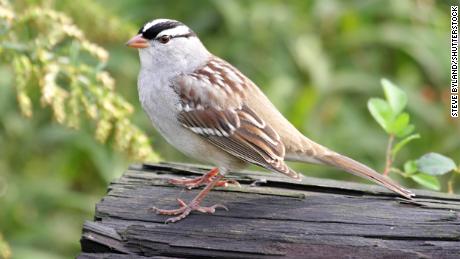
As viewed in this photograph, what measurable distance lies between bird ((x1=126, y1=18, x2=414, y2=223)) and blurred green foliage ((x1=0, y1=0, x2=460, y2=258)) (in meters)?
0.98

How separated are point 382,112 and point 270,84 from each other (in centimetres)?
223

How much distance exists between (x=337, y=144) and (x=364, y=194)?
2325 millimetres

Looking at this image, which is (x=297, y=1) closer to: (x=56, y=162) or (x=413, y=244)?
(x=56, y=162)

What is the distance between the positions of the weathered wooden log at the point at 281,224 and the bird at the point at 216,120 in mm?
151

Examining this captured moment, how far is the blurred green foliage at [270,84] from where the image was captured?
6473 millimetres

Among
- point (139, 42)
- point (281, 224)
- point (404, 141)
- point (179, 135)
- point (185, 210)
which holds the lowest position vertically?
point (281, 224)

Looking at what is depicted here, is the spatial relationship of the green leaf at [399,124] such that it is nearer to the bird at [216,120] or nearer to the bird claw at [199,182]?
the bird at [216,120]

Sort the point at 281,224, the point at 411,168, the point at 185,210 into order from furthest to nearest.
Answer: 1. the point at 411,168
2. the point at 185,210
3. the point at 281,224

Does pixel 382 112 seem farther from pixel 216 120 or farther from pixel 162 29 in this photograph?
pixel 162 29

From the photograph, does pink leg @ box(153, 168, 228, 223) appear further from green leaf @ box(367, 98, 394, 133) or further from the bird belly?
green leaf @ box(367, 98, 394, 133)

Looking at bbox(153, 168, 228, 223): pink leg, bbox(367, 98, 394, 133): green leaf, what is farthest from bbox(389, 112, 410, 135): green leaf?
bbox(153, 168, 228, 223): pink leg

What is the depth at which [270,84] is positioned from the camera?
7070mm

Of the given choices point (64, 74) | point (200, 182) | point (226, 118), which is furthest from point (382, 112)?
point (64, 74)

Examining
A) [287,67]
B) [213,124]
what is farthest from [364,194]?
[287,67]
